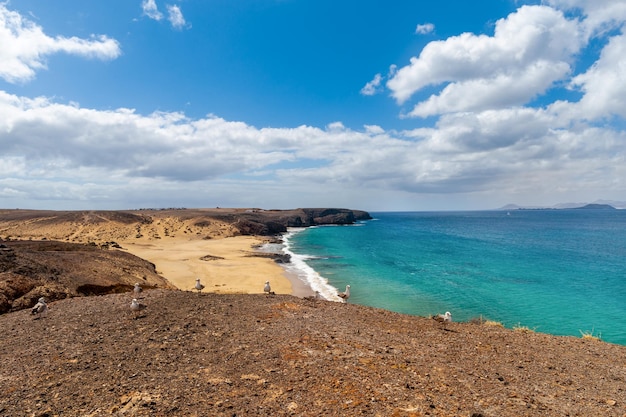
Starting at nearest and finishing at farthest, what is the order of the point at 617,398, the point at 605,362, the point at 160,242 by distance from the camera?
the point at 617,398 < the point at 605,362 < the point at 160,242

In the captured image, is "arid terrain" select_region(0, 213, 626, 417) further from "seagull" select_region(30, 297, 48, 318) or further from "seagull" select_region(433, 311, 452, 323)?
"seagull" select_region(433, 311, 452, 323)

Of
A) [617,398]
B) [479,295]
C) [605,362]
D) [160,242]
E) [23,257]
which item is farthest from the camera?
[160,242]

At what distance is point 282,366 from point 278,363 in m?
0.23

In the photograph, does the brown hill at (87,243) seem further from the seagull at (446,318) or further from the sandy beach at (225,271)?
the seagull at (446,318)

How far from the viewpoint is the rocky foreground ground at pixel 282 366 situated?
306 inches

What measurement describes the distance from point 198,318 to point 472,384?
32.8 feet

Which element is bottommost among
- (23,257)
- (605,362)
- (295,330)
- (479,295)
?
(479,295)

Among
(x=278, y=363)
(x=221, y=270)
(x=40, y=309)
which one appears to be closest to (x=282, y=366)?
(x=278, y=363)

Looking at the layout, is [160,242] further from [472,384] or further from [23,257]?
[472,384]

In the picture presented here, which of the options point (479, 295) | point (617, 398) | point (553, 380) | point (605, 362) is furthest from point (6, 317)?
point (479, 295)

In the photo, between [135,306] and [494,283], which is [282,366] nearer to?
[135,306]

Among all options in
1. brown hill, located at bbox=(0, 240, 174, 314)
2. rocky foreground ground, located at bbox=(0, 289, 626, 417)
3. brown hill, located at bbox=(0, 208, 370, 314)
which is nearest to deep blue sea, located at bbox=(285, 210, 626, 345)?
rocky foreground ground, located at bbox=(0, 289, 626, 417)

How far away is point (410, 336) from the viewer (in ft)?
42.9

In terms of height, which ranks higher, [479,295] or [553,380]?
[553,380]
